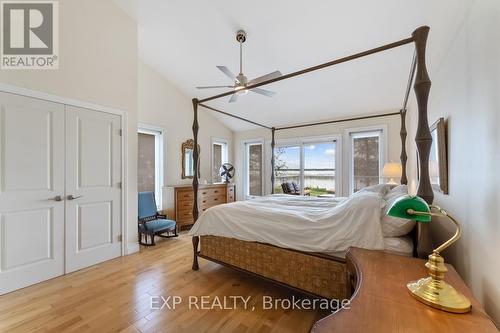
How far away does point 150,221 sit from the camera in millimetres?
3764

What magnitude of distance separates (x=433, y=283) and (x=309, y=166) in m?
4.55

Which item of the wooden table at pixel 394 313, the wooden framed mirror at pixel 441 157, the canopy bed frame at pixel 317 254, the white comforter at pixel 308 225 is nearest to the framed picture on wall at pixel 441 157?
the wooden framed mirror at pixel 441 157

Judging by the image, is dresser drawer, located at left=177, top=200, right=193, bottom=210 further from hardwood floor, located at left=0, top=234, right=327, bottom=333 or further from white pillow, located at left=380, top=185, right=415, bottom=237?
white pillow, located at left=380, top=185, right=415, bottom=237

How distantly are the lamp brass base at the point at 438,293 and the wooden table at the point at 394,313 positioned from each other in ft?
0.07

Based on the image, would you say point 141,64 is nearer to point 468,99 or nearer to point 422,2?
point 422,2

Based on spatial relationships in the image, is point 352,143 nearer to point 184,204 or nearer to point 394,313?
point 184,204

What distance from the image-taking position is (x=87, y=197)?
2.86 metres

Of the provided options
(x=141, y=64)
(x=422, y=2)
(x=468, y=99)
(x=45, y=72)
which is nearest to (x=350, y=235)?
(x=468, y=99)

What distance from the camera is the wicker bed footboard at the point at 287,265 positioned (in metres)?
1.76

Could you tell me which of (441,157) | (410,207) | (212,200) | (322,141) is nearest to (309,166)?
(322,141)

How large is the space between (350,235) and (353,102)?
3.39 meters

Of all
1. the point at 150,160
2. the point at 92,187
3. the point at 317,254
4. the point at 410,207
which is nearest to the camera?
the point at 410,207

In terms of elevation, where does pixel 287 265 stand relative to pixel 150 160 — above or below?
below

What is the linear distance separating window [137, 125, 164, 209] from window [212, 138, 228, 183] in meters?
1.60
